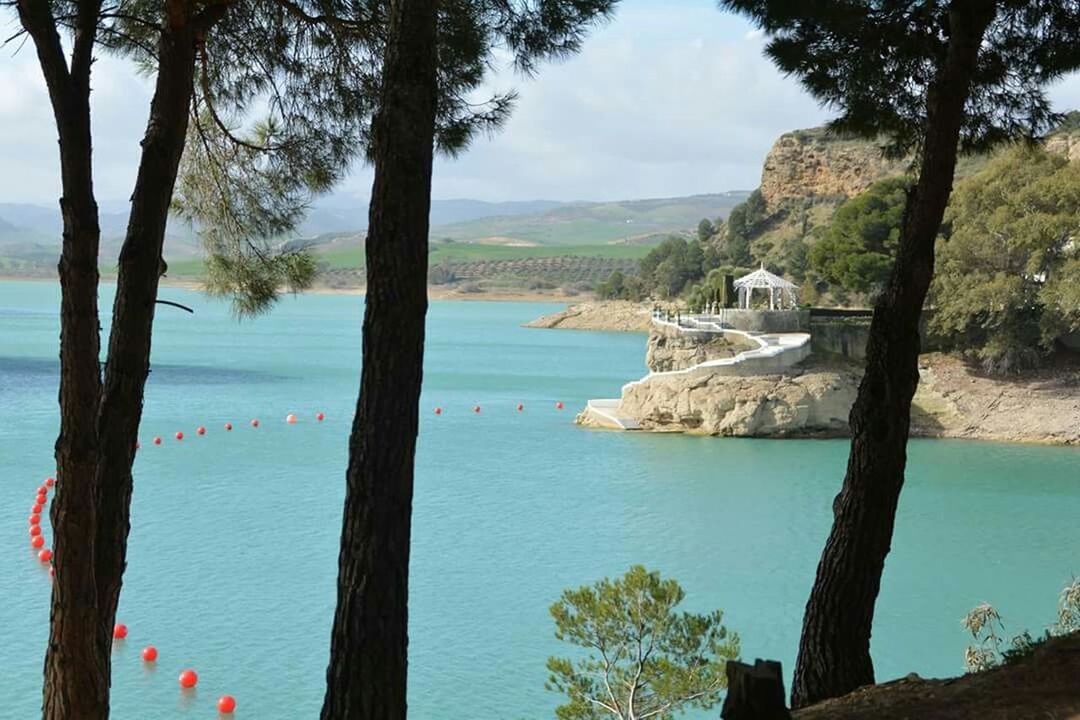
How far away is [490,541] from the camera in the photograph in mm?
17922

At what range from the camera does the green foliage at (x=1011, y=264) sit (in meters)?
26.5

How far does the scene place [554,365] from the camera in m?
→ 48.9

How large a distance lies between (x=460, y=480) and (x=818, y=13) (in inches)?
694

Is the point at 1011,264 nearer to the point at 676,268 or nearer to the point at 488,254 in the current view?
the point at 676,268

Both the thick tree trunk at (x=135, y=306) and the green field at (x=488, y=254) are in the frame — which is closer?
the thick tree trunk at (x=135, y=306)

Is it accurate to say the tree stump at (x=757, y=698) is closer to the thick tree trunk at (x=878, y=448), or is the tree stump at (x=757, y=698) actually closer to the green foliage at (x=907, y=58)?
the thick tree trunk at (x=878, y=448)

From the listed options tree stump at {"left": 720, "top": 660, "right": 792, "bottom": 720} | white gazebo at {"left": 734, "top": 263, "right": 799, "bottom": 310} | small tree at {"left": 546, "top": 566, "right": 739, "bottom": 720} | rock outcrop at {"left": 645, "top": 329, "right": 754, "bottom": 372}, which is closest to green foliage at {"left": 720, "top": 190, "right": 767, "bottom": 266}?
white gazebo at {"left": 734, "top": 263, "right": 799, "bottom": 310}

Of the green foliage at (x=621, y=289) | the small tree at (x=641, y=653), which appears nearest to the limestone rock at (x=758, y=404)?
→ the small tree at (x=641, y=653)

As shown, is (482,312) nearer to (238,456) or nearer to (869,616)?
(238,456)

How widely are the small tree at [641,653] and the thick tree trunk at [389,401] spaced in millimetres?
4353

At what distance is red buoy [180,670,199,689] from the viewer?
11422 millimetres

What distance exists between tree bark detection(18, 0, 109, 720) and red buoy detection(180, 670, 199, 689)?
24.2 ft

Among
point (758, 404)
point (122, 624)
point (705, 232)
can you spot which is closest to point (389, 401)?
point (122, 624)

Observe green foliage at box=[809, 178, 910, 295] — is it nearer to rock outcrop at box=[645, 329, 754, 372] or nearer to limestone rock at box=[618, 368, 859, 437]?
rock outcrop at box=[645, 329, 754, 372]
